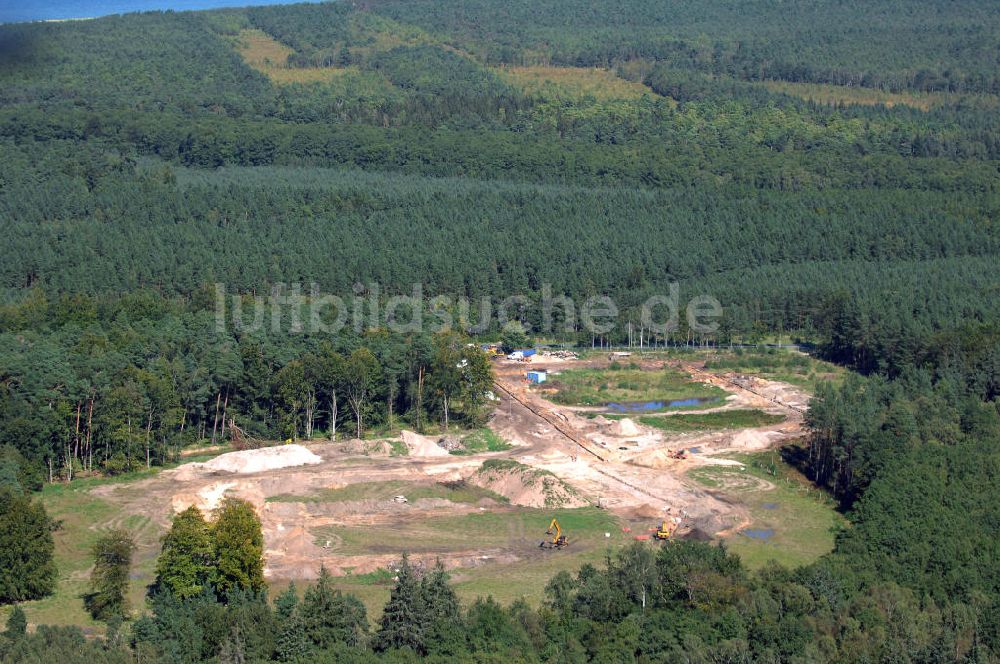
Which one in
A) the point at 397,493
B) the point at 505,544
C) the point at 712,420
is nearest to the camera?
the point at 505,544

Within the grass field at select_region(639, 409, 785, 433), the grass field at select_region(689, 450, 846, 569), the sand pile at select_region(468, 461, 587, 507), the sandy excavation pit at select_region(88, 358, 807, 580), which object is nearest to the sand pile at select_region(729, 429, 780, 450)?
the sandy excavation pit at select_region(88, 358, 807, 580)

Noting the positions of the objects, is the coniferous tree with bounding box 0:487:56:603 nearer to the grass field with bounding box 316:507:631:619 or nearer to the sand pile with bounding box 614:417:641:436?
A: the grass field with bounding box 316:507:631:619

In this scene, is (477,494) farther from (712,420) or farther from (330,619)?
(330,619)

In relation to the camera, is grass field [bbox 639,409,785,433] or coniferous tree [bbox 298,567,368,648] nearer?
coniferous tree [bbox 298,567,368,648]

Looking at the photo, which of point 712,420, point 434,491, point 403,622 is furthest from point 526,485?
point 403,622

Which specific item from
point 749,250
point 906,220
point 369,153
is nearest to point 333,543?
point 749,250

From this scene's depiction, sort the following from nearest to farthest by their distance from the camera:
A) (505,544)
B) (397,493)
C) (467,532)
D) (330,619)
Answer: (330,619) → (505,544) → (467,532) → (397,493)

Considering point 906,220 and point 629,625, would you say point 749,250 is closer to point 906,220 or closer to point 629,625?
point 906,220
